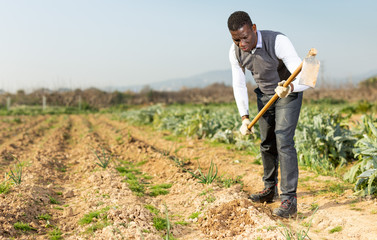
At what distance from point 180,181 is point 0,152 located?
4.47 meters

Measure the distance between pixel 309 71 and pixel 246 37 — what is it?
69 centimetres

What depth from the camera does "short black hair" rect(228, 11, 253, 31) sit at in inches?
114

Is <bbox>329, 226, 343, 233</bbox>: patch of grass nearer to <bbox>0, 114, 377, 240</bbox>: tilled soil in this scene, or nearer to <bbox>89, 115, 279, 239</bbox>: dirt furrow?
<bbox>0, 114, 377, 240</bbox>: tilled soil

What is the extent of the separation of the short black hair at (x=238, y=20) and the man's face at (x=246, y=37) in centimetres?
3

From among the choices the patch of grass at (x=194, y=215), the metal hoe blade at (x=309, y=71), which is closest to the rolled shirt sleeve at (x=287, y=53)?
the metal hoe blade at (x=309, y=71)

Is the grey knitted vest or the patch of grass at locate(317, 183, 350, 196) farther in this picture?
the patch of grass at locate(317, 183, 350, 196)

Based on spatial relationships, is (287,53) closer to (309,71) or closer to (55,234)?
(309,71)

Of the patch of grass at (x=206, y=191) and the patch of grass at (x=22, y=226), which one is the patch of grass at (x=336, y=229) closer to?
the patch of grass at (x=206, y=191)

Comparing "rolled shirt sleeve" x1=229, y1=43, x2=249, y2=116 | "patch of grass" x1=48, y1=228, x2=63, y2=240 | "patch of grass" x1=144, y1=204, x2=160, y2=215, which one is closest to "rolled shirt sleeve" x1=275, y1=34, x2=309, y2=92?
"rolled shirt sleeve" x1=229, y1=43, x2=249, y2=116

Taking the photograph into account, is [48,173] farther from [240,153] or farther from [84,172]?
[240,153]

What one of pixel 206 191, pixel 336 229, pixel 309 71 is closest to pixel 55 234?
pixel 206 191

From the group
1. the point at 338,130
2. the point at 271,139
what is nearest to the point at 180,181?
the point at 271,139

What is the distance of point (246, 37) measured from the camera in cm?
293

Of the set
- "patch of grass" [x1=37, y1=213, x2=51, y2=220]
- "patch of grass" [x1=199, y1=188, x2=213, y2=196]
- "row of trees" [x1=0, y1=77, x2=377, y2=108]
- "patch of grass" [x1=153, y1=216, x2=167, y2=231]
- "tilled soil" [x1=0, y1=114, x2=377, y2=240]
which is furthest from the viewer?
"row of trees" [x1=0, y1=77, x2=377, y2=108]
